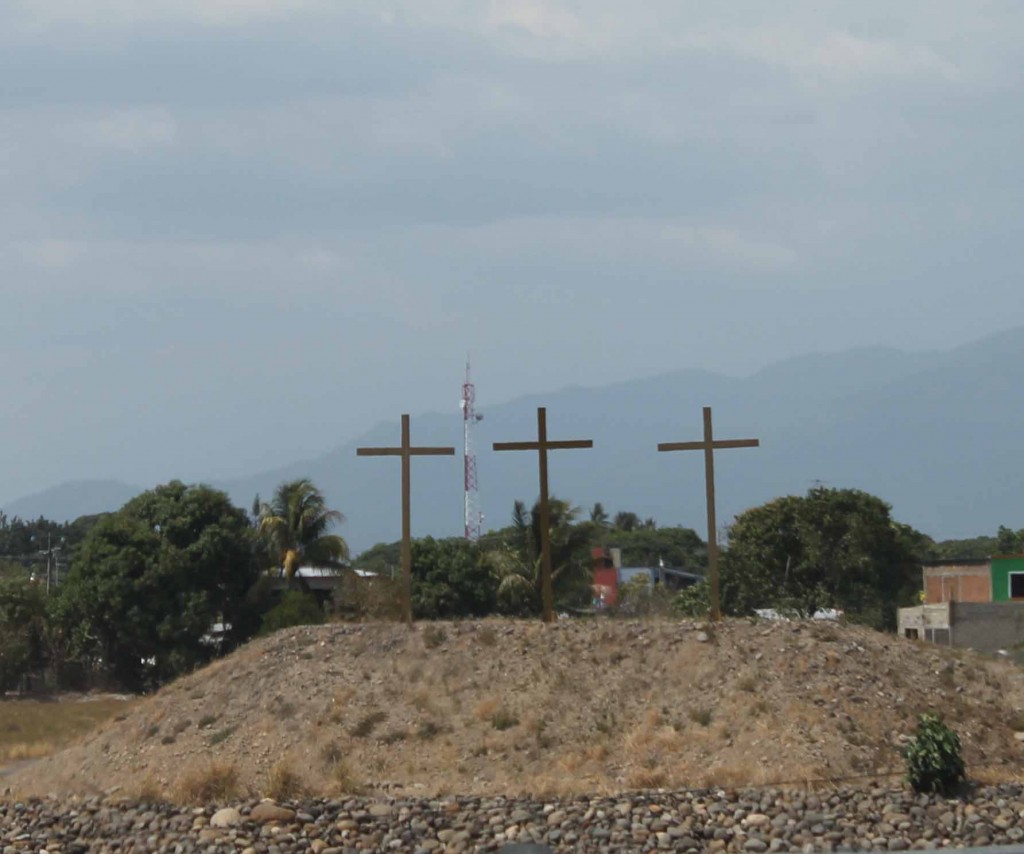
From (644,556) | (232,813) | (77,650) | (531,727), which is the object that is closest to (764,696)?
(531,727)

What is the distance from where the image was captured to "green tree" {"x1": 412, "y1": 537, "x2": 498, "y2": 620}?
48.8 meters

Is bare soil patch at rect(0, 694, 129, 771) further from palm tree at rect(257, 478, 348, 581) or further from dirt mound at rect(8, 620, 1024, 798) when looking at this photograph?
palm tree at rect(257, 478, 348, 581)

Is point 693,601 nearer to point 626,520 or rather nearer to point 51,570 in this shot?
point 51,570

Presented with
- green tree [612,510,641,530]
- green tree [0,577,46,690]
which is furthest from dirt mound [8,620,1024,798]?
green tree [612,510,641,530]

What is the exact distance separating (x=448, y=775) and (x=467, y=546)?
104 ft

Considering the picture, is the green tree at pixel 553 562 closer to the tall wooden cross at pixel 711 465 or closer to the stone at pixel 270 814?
the tall wooden cross at pixel 711 465

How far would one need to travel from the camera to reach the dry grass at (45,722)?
2903 centimetres

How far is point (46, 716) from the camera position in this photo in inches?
1559

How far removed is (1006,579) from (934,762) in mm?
37629

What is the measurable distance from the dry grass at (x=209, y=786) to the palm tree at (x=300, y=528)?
33.3 m

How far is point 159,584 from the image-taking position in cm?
4881

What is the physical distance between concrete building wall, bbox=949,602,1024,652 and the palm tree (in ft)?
72.3

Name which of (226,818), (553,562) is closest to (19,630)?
(553,562)

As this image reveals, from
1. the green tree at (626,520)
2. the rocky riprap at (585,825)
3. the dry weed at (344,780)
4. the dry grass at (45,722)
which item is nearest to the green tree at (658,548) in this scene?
the green tree at (626,520)
